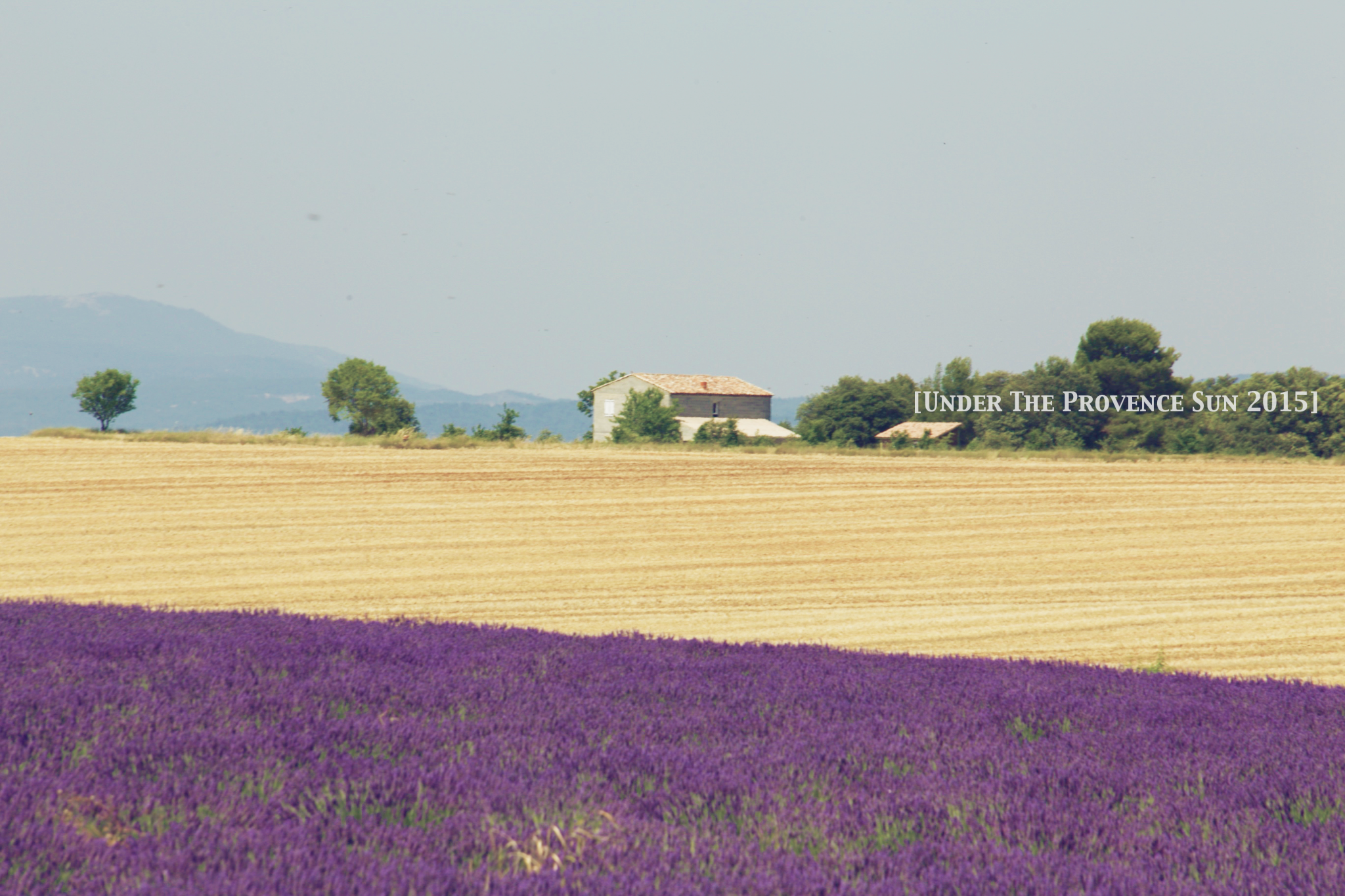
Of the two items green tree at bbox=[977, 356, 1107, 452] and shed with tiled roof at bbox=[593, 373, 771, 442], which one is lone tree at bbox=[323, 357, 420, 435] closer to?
shed with tiled roof at bbox=[593, 373, 771, 442]

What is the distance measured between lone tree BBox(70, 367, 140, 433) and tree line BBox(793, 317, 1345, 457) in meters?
60.4

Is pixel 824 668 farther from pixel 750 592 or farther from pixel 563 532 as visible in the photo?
pixel 563 532

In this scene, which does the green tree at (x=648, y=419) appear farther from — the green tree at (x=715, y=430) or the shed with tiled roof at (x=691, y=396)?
the shed with tiled roof at (x=691, y=396)

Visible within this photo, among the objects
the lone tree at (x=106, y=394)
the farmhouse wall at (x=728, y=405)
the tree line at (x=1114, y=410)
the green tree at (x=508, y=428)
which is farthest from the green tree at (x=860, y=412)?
the lone tree at (x=106, y=394)

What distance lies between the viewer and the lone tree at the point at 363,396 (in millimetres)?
100375

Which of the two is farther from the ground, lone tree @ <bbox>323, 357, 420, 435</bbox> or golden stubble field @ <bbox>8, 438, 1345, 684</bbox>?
lone tree @ <bbox>323, 357, 420, 435</bbox>

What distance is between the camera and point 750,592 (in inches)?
734

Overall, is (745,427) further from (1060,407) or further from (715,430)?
(1060,407)

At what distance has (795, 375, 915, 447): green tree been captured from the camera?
10175 centimetres

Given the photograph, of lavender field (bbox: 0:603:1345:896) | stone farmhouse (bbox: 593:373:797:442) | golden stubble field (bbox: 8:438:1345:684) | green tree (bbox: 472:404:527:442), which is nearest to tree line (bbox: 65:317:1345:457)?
stone farmhouse (bbox: 593:373:797:442)

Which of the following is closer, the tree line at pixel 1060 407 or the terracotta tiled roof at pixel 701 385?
the tree line at pixel 1060 407

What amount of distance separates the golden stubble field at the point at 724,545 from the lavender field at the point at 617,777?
8.60m

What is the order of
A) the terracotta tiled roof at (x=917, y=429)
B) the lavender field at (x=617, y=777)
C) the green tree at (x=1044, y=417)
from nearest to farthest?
the lavender field at (x=617, y=777)
the green tree at (x=1044, y=417)
the terracotta tiled roof at (x=917, y=429)

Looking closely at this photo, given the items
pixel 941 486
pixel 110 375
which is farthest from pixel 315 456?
pixel 110 375
